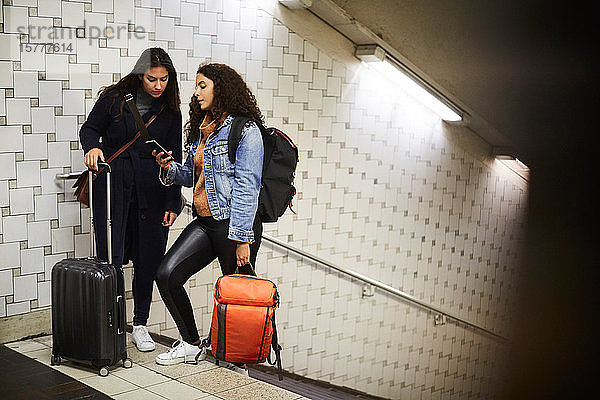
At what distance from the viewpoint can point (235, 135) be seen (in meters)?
2.43

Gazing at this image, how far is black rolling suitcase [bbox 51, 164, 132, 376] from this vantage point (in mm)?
2512

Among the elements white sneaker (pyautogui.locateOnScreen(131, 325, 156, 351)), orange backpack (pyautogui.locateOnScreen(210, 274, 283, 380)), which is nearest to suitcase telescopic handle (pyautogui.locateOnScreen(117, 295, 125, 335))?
white sneaker (pyautogui.locateOnScreen(131, 325, 156, 351))

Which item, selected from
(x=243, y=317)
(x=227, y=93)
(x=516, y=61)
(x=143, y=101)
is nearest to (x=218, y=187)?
(x=227, y=93)

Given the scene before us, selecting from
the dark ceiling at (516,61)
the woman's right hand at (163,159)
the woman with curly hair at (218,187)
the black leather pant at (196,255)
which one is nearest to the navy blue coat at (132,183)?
the woman's right hand at (163,159)

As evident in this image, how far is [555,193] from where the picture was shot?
0.39 metres

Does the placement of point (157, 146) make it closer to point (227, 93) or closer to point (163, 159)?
point (163, 159)

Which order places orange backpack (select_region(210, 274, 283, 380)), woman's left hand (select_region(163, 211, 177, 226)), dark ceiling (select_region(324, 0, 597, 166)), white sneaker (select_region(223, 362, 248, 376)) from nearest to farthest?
1. dark ceiling (select_region(324, 0, 597, 166))
2. orange backpack (select_region(210, 274, 283, 380))
3. white sneaker (select_region(223, 362, 248, 376))
4. woman's left hand (select_region(163, 211, 177, 226))

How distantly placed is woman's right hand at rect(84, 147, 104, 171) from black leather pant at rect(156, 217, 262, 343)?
49 centimetres

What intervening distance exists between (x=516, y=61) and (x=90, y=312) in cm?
238

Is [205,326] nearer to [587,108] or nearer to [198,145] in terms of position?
[198,145]

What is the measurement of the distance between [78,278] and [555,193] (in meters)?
2.40

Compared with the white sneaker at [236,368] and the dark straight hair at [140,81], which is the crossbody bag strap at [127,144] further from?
the white sneaker at [236,368]

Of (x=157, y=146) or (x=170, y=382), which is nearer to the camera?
(x=170, y=382)

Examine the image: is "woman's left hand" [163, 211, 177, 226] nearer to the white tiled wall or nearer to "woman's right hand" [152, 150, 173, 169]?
"woman's right hand" [152, 150, 173, 169]
